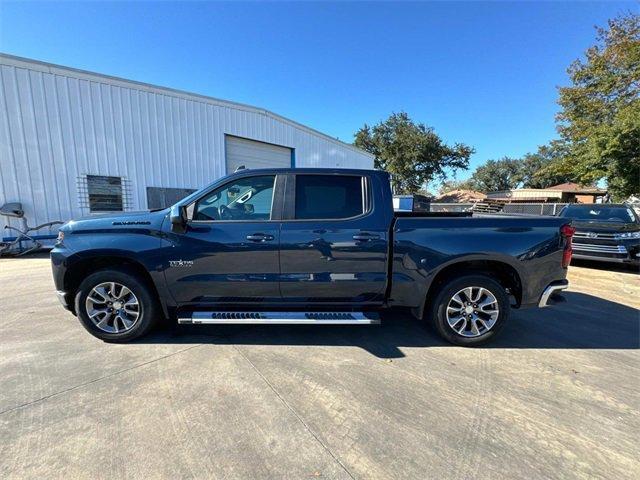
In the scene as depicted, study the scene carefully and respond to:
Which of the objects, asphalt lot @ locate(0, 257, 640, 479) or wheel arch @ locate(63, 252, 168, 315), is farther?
wheel arch @ locate(63, 252, 168, 315)

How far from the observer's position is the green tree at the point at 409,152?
37.2 meters

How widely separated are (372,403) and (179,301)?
2293 millimetres

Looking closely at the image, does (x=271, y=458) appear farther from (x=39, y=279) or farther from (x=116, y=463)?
(x=39, y=279)

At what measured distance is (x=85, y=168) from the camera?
10.2 metres

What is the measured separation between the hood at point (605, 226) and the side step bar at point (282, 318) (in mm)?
7424

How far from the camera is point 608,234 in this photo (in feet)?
24.1

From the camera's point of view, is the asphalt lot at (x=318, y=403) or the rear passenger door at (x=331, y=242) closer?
the asphalt lot at (x=318, y=403)

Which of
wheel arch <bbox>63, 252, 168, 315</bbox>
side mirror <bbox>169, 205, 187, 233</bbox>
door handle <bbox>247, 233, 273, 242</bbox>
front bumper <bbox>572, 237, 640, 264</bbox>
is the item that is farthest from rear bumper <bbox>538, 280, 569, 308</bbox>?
front bumper <bbox>572, 237, 640, 264</bbox>

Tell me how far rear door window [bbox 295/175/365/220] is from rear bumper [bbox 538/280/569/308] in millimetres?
2215

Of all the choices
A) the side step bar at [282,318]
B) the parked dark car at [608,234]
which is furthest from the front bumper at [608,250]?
the side step bar at [282,318]

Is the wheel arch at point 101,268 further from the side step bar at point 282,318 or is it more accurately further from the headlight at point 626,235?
the headlight at point 626,235

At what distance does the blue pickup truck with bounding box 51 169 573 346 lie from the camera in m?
3.32

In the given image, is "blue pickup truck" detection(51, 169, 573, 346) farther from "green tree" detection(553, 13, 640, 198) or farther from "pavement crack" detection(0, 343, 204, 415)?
"green tree" detection(553, 13, 640, 198)

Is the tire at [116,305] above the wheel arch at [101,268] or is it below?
below
